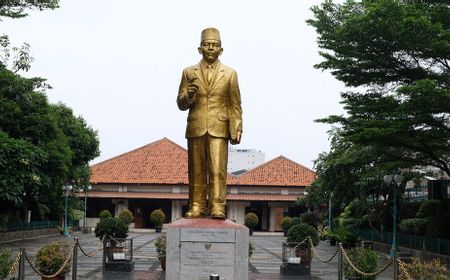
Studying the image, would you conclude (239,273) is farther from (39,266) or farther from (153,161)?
(153,161)

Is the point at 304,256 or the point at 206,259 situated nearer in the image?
the point at 206,259

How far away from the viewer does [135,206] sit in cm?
4328

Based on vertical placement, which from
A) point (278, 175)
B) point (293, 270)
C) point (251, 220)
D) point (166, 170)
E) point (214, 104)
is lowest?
point (293, 270)

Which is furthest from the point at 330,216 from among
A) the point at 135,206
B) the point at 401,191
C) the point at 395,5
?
the point at 395,5

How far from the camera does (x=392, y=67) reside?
17016 millimetres

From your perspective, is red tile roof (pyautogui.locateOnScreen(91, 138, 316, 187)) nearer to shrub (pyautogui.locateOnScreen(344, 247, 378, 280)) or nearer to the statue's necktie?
shrub (pyautogui.locateOnScreen(344, 247, 378, 280))

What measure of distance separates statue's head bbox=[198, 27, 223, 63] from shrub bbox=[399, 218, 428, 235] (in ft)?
49.1

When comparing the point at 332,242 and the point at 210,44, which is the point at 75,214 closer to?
the point at 332,242

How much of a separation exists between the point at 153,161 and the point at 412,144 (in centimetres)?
3106

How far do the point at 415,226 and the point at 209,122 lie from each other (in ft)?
49.7

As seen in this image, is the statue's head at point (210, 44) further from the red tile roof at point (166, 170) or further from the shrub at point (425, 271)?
the red tile roof at point (166, 170)

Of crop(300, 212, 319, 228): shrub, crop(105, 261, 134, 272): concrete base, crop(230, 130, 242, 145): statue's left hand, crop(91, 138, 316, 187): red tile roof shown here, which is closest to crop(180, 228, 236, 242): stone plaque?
crop(230, 130, 242, 145): statue's left hand

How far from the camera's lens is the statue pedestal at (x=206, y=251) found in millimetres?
8508

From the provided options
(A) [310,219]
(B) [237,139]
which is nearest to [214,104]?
(B) [237,139]
